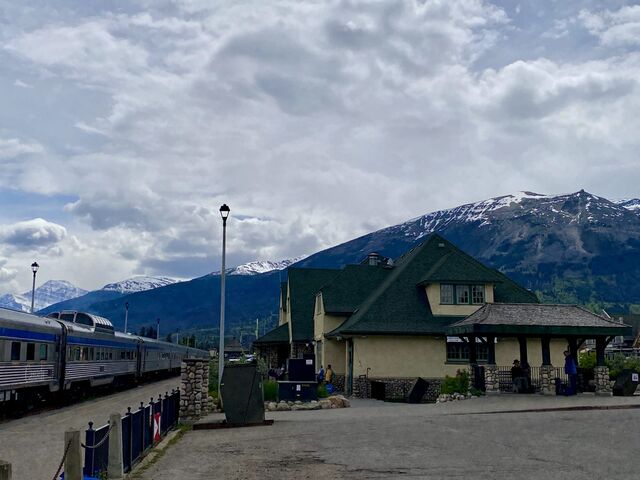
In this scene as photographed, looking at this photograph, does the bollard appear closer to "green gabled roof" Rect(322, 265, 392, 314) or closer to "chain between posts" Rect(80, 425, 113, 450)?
"chain between posts" Rect(80, 425, 113, 450)

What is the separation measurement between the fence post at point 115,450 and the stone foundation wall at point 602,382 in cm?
2338

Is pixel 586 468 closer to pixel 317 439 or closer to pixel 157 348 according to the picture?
pixel 317 439

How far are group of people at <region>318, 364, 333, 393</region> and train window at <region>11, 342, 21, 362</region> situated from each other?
670 inches

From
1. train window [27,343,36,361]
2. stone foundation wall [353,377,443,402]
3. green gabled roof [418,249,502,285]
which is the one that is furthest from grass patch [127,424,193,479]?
green gabled roof [418,249,502,285]

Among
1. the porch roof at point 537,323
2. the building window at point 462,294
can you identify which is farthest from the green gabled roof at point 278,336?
the porch roof at point 537,323

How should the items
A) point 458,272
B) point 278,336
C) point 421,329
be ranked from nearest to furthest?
point 421,329
point 458,272
point 278,336

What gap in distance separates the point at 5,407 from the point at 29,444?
368 inches

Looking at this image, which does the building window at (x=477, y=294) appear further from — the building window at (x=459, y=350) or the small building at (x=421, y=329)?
the building window at (x=459, y=350)

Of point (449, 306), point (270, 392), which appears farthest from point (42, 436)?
point (449, 306)

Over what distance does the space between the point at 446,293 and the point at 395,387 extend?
563cm

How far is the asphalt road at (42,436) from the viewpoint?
46.1 feet

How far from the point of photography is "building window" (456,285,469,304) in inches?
1499

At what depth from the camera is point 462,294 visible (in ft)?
125

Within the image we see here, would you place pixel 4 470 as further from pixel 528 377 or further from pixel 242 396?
pixel 528 377
